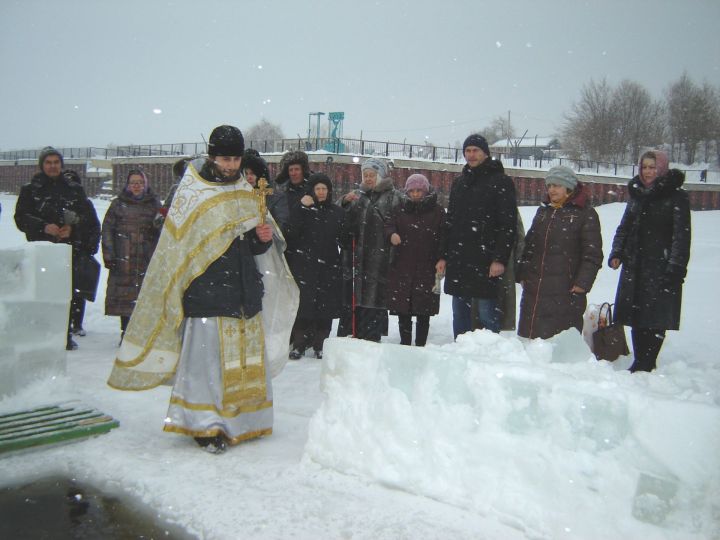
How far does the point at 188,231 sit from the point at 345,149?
29659 millimetres

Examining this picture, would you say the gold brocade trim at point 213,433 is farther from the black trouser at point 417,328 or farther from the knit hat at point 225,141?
the black trouser at point 417,328

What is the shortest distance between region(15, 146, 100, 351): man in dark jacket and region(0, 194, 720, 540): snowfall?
336cm

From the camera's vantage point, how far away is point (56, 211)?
6.59m

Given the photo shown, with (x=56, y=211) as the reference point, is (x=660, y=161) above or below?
above

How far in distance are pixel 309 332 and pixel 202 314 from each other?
2708 millimetres

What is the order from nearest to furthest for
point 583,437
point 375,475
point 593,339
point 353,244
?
point 583,437
point 375,475
point 593,339
point 353,244

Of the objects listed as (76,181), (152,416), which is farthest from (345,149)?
(152,416)

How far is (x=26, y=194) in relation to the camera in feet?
21.3

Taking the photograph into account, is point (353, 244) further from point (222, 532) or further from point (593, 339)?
point (222, 532)

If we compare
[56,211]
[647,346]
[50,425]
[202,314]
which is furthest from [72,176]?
[647,346]

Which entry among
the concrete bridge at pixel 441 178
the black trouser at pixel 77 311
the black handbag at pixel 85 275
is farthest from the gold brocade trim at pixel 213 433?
the concrete bridge at pixel 441 178

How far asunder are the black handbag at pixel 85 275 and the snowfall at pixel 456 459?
3.28 meters

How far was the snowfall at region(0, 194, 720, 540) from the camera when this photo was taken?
259 cm

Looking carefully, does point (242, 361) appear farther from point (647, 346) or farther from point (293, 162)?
point (647, 346)
